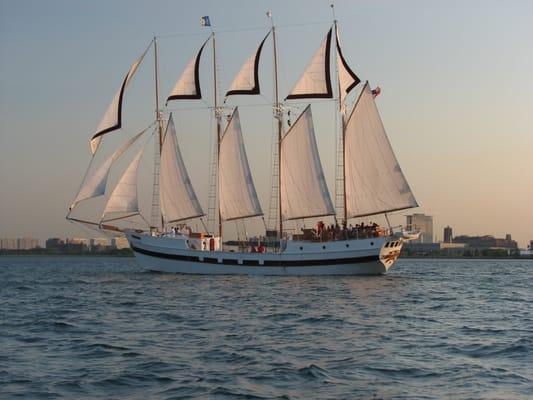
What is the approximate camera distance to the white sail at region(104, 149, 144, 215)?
72062 millimetres

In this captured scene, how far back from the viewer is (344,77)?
73.2 meters

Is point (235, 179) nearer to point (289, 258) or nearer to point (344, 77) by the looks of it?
point (289, 258)

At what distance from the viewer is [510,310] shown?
37.6 m

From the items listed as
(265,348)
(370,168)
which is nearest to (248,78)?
(370,168)

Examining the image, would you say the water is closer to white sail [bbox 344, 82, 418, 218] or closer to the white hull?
white sail [bbox 344, 82, 418, 218]

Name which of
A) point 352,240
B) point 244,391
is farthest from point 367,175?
point 244,391

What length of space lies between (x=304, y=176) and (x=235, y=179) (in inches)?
270

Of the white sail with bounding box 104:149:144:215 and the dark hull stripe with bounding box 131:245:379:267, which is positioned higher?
the white sail with bounding box 104:149:144:215

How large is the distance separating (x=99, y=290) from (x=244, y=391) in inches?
1381

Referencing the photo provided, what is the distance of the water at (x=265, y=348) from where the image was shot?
18.2m

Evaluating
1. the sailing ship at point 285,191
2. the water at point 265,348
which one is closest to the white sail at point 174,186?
the sailing ship at point 285,191

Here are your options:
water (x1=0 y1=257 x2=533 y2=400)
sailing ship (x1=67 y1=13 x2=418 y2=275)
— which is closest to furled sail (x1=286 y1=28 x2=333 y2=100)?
sailing ship (x1=67 y1=13 x2=418 y2=275)

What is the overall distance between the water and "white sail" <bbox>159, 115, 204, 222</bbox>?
96.6ft

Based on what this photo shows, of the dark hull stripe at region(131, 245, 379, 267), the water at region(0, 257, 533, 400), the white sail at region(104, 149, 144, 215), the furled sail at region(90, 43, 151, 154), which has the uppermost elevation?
the furled sail at region(90, 43, 151, 154)
